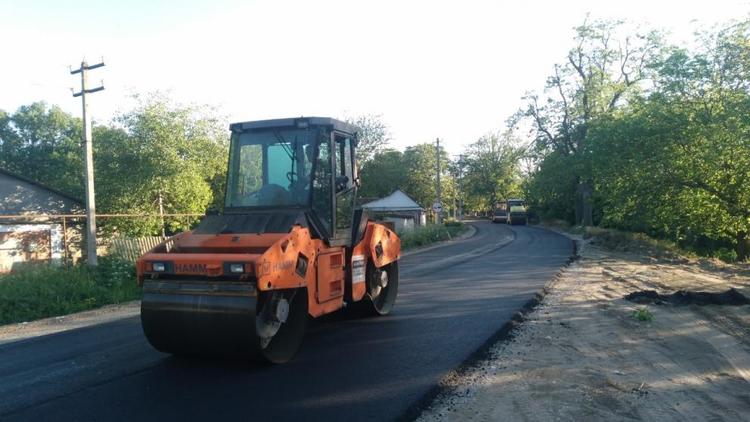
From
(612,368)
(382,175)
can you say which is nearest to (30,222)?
(612,368)

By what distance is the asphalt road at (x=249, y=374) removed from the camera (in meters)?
4.80

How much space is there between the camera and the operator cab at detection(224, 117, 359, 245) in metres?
6.98

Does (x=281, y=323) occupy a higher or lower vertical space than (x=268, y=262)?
lower

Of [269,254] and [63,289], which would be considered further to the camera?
[63,289]

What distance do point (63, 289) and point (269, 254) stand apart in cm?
815

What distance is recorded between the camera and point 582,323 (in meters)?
8.40

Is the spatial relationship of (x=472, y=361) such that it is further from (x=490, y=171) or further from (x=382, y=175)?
(x=490, y=171)

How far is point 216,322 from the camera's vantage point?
5.53m

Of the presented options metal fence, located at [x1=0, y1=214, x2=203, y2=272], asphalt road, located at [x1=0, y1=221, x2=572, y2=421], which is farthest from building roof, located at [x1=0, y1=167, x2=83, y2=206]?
asphalt road, located at [x1=0, y1=221, x2=572, y2=421]

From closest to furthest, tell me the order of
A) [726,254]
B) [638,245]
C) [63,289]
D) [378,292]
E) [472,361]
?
[472,361] → [378,292] → [63,289] → [638,245] → [726,254]

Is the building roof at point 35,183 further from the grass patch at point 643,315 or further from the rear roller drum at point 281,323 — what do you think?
the grass patch at point 643,315

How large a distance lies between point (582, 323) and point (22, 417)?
700cm

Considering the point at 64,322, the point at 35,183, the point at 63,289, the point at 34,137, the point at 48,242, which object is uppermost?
the point at 34,137

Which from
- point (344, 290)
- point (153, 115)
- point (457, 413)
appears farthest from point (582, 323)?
point (153, 115)
